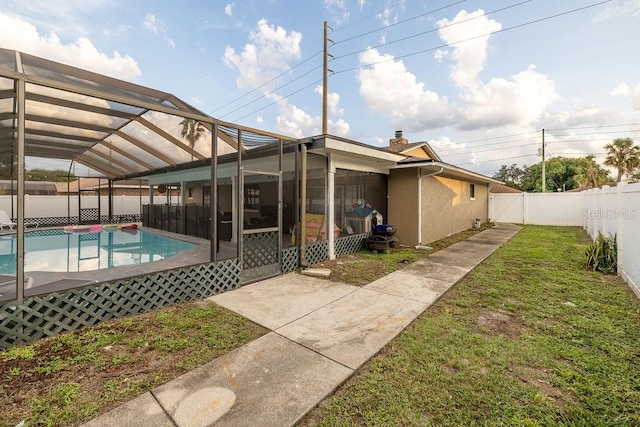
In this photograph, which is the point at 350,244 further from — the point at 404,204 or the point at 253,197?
the point at 253,197

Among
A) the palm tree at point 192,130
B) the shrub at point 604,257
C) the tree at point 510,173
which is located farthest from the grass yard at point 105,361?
the tree at point 510,173

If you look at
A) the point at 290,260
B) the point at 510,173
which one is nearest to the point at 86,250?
the point at 290,260

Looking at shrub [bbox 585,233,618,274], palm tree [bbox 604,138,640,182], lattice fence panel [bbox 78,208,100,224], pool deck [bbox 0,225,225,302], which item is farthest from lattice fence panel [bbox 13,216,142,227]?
palm tree [bbox 604,138,640,182]

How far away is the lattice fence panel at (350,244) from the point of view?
758 centimetres

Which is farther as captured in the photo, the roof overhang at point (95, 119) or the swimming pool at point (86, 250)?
the swimming pool at point (86, 250)

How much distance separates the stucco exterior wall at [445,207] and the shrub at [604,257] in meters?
4.10

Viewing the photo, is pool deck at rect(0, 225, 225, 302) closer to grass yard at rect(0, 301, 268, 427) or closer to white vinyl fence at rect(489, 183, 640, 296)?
grass yard at rect(0, 301, 268, 427)

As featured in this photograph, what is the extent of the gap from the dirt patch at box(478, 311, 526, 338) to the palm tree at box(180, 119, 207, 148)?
18.9ft

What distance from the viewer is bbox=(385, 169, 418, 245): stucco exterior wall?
29.3 ft

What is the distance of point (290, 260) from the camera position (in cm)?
607

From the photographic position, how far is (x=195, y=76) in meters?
9.55

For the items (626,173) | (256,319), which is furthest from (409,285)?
(626,173)

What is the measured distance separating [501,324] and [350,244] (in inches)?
186

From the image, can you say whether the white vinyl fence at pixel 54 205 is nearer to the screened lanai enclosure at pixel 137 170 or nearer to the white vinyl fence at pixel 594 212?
the screened lanai enclosure at pixel 137 170
